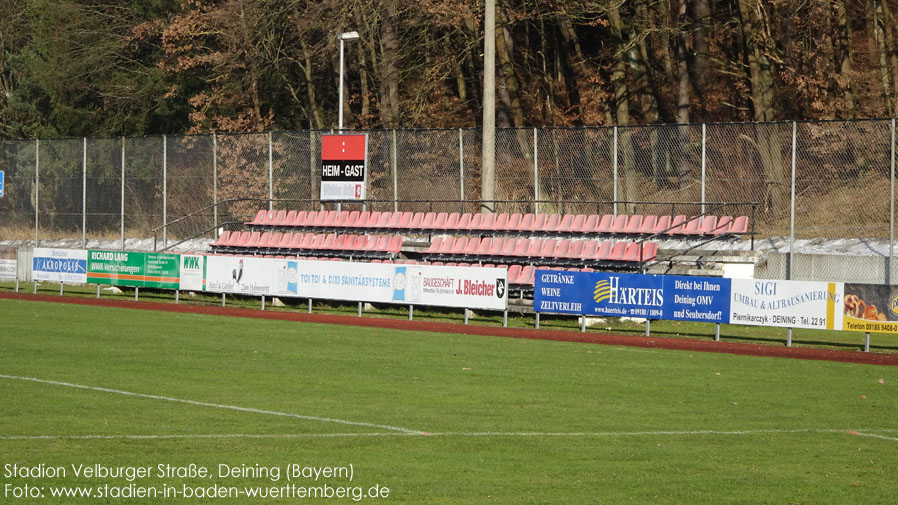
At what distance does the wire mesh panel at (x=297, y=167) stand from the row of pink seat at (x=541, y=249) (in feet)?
20.7

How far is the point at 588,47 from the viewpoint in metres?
52.6

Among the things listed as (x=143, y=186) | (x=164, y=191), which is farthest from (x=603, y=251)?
(x=143, y=186)

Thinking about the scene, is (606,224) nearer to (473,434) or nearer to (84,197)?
(84,197)

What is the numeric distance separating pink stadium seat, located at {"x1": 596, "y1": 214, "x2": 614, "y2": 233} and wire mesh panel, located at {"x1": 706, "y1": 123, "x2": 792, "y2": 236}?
2588mm

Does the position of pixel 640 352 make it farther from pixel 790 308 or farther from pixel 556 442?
pixel 556 442

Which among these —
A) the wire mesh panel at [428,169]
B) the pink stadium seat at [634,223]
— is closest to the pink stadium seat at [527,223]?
the wire mesh panel at [428,169]

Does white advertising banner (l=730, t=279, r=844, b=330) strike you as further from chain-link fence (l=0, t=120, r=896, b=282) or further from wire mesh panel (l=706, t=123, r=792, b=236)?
wire mesh panel (l=706, t=123, r=792, b=236)

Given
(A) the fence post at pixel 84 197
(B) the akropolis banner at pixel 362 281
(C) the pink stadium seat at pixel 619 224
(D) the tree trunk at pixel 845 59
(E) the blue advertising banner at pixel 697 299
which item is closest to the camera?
(E) the blue advertising banner at pixel 697 299

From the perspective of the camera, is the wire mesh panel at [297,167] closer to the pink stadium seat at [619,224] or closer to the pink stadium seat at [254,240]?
the pink stadium seat at [254,240]

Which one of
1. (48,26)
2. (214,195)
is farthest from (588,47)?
(48,26)

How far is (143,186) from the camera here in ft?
127

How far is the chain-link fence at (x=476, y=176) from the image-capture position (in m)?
27.6

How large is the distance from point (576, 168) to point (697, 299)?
368 inches

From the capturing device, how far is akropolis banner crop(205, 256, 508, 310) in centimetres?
2548
